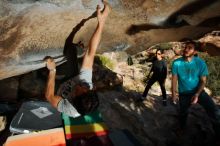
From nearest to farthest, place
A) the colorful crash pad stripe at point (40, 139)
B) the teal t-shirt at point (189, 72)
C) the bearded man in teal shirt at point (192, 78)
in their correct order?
1. the colorful crash pad stripe at point (40, 139)
2. the bearded man in teal shirt at point (192, 78)
3. the teal t-shirt at point (189, 72)

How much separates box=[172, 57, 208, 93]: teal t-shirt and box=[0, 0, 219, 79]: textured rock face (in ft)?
1.59

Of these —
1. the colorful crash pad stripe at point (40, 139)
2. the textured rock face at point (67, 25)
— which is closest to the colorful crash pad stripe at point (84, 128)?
the colorful crash pad stripe at point (40, 139)

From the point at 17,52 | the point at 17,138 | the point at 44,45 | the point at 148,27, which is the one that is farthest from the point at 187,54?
the point at 17,138

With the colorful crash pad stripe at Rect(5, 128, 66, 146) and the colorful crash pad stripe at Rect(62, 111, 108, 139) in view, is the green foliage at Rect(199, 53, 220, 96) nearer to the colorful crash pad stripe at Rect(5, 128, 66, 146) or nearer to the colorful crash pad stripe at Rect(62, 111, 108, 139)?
the colorful crash pad stripe at Rect(62, 111, 108, 139)

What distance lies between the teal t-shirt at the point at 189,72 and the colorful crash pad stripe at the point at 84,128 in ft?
6.85

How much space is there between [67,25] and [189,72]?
84.0 inches

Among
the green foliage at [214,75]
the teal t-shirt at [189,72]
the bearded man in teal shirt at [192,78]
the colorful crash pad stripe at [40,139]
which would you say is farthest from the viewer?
the green foliage at [214,75]

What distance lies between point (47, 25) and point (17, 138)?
132cm

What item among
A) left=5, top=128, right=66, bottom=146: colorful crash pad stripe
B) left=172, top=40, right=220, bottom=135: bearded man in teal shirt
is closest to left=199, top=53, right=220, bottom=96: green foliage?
left=172, top=40, right=220, bottom=135: bearded man in teal shirt

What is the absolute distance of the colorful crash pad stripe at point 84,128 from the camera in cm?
329

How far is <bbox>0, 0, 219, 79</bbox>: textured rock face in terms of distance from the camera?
326 centimetres

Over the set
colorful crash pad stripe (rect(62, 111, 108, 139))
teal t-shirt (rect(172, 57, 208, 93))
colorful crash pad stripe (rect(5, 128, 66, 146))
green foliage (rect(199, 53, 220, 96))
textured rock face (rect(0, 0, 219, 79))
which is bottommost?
green foliage (rect(199, 53, 220, 96))

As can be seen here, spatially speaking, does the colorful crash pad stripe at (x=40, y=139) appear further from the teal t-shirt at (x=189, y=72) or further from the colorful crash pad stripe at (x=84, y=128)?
the teal t-shirt at (x=189, y=72)

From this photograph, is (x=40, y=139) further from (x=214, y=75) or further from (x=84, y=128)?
(x=214, y=75)
